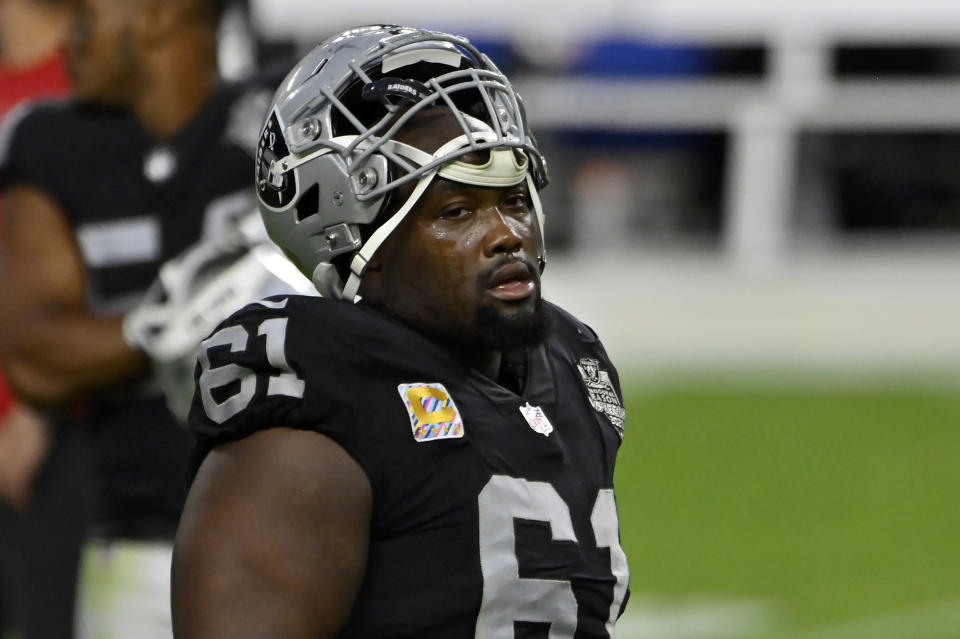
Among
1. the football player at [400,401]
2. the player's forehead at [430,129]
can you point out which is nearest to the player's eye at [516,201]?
the football player at [400,401]

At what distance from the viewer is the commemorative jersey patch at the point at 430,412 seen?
2.15 metres

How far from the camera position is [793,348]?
10.9m

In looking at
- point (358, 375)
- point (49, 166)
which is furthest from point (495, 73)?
point (49, 166)

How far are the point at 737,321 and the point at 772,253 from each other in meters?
1.32

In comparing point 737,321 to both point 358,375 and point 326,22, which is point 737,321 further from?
point 358,375

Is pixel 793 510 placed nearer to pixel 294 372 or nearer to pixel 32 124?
pixel 32 124

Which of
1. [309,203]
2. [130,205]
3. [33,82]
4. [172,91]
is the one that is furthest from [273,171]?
[33,82]

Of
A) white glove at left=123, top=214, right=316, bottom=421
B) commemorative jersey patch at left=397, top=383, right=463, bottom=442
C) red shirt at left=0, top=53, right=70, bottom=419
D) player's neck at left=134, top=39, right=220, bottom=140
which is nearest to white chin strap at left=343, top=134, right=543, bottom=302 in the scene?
commemorative jersey patch at left=397, top=383, right=463, bottom=442

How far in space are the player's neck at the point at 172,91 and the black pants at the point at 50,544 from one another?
69cm

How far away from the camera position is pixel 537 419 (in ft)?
7.57

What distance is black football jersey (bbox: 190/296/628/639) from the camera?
6.95 feet

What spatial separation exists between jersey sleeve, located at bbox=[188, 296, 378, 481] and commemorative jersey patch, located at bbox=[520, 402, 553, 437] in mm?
245

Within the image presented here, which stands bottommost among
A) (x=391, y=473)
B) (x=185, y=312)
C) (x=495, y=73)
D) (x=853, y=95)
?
(x=853, y=95)

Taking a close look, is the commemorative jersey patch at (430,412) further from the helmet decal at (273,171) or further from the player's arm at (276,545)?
the helmet decal at (273,171)
